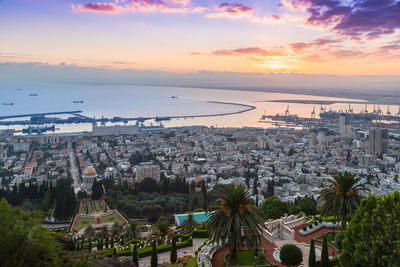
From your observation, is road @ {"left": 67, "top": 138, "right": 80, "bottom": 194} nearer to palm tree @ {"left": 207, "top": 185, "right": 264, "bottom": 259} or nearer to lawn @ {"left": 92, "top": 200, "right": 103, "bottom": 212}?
lawn @ {"left": 92, "top": 200, "right": 103, "bottom": 212}

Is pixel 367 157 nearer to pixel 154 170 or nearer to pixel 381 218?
pixel 154 170

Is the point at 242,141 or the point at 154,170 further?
the point at 242,141

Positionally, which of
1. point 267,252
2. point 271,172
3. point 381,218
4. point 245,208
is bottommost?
point 271,172

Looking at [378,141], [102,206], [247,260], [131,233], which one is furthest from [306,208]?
[378,141]

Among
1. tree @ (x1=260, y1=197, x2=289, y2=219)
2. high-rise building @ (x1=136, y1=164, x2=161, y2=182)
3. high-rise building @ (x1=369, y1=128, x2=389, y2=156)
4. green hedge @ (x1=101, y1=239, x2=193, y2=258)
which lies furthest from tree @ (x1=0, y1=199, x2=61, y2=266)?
high-rise building @ (x1=369, y1=128, x2=389, y2=156)

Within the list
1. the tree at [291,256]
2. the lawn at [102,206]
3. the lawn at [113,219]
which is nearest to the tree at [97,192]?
the lawn at [102,206]

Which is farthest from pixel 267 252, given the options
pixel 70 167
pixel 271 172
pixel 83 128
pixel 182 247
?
pixel 83 128

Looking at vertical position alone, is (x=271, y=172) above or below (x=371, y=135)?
below
